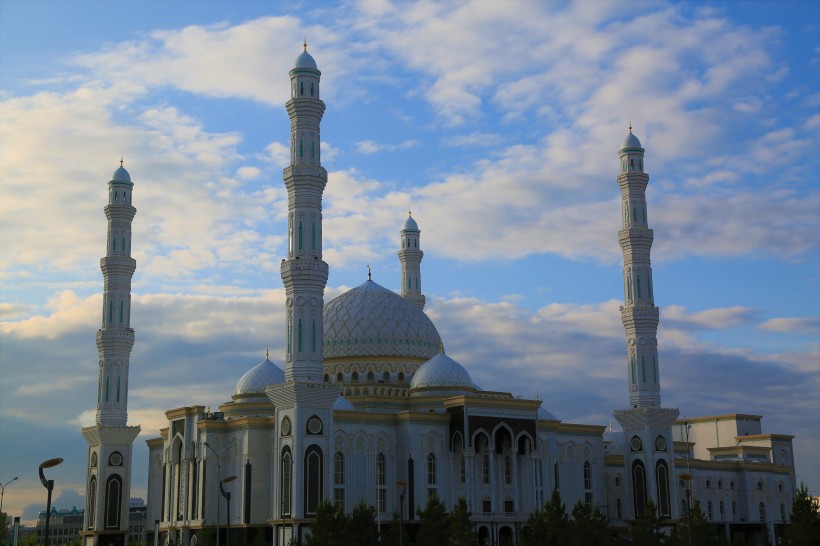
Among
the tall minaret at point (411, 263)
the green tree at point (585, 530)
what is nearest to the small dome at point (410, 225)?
the tall minaret at point (411, 263)

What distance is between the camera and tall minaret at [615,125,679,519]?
→ 63.3 meters

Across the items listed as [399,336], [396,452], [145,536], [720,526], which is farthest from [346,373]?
[720,526]

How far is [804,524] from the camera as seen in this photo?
4056 centimetres

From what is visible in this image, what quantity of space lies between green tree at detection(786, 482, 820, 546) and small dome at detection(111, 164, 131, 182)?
46.0 m

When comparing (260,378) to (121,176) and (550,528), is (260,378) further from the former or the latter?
(550,528)

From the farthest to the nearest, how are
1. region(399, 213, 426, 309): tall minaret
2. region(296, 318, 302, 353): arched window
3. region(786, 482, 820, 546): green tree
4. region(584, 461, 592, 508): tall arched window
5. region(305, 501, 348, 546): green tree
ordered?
region(399, 213, 426, 309): tall minaret < region(584, 461, 592, 508): tall arched window < region(296, 318, 302, 353): arched window < region(305, 501, 348, 546): green tree < region(786, 482, 820, 546): green tree

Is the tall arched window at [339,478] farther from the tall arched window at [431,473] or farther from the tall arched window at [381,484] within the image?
the tall arched window at [431,473]

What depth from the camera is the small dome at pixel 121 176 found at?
67562 mm

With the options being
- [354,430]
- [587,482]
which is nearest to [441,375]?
[354,430]

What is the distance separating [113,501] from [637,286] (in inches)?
1390

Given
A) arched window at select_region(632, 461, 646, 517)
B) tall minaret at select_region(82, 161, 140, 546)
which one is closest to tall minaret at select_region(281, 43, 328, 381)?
tall minaret at select_region(82, 161, 140, 546)

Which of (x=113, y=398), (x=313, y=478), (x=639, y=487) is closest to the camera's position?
(x=313, y=478)

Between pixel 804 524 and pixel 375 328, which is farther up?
pixel 375 328

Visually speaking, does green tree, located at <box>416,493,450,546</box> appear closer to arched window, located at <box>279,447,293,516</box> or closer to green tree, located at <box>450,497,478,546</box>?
green tree, located at <box>450,497,478,546</box>
